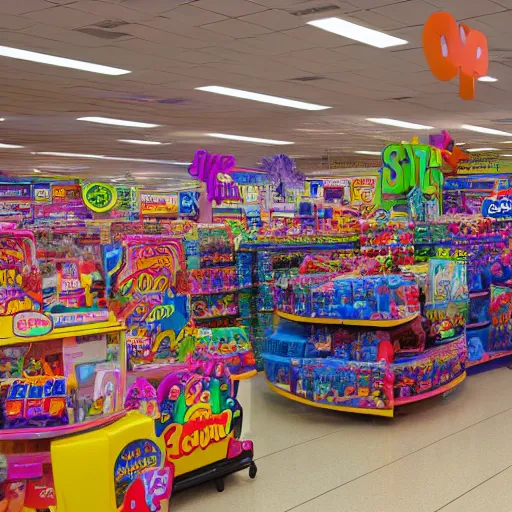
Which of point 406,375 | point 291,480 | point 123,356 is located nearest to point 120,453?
point 123,356

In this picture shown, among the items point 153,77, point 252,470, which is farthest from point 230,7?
point 252,470

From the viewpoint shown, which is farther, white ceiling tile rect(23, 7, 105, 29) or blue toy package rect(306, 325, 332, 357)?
white ceiling tile rect(23, 7, 105, 29)

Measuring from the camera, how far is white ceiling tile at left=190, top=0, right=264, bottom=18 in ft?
18.9

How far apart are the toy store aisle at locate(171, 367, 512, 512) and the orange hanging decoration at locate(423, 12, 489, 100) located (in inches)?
88.3

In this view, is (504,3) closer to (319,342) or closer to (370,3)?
(370,3)

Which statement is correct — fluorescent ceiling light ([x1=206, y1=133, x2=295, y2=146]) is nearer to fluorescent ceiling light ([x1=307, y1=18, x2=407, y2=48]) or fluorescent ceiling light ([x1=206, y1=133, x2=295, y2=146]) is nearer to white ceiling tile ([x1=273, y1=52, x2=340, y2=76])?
white ceiling tile ([x1=273, y1=52, x2=340, y2=76])

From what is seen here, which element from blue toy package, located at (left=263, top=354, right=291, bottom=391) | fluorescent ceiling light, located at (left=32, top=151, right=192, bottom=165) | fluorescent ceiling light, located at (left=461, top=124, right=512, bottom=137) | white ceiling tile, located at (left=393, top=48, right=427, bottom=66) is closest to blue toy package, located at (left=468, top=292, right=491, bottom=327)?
blue toy package, located at (left=263, top=354, right=291, bottom=391)

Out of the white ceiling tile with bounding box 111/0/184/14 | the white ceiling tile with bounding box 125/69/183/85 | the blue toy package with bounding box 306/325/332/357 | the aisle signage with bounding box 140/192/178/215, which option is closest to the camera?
the blue toy package with bounding box 306/325/332/357

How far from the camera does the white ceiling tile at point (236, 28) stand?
639cm

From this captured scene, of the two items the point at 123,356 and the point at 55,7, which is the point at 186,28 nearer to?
the point at 55,7

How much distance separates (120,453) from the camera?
326 cm

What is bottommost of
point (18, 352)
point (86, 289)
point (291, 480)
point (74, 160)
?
point (291, 480)

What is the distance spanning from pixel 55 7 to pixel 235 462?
154 inches

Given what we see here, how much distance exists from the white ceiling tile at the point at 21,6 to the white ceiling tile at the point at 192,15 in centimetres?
100
